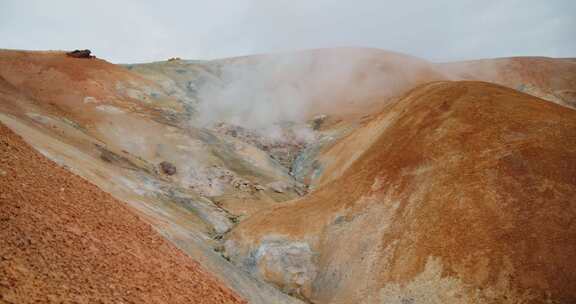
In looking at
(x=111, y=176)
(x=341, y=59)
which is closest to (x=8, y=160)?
(x=111, y=176)

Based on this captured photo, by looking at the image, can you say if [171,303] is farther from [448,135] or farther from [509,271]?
[448,135]

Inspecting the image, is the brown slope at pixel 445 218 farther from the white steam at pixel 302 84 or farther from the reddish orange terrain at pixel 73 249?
the white steam at pixel 302 84

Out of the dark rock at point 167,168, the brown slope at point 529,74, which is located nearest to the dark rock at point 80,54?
the dark rock at point 167,168

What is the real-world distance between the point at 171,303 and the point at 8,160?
39.0 ft

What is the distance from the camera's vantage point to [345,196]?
5572 centimetres

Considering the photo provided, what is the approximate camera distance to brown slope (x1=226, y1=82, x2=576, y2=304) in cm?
3684

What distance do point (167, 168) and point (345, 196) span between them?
1614 inches

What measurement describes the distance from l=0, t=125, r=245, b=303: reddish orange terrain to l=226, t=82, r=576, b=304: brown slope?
24467mm

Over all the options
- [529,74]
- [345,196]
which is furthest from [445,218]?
[529,74]

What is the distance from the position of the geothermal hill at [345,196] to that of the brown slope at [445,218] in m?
0.14

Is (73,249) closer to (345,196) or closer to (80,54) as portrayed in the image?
(345,196)

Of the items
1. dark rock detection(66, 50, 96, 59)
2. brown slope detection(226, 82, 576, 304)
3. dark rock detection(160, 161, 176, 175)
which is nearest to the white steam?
dark rock detection(66, 50, 96, 59)

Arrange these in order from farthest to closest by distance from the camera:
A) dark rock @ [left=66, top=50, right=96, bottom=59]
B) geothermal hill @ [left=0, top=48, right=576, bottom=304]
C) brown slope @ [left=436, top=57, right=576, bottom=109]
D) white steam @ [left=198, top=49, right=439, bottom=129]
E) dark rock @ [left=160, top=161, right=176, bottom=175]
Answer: brown slope @ [left=436, top=57, right=576, bottom=109] < white steam @ [left=198, top=49, right=439, bottom=129] < dark rock @ [left=66, top=50, right=96, bottom=59] < dark rock @ [left=160, top=161, right=176, bottom=175] < geothermal hill @ [left=0, top=48, right=576, bottom=304]

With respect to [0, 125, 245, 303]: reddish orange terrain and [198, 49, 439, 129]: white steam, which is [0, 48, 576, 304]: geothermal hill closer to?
[0, 125, 245, 303]: reddish orange terrain
